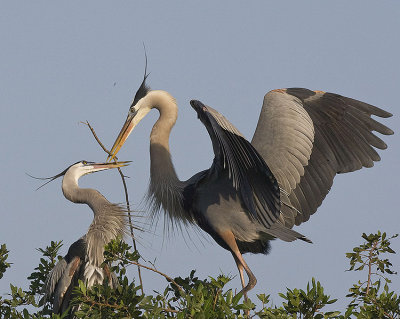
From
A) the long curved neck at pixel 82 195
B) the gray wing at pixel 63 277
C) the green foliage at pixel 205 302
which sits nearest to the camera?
the green foliage at pixel 205 302

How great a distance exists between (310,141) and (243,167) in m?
1.12

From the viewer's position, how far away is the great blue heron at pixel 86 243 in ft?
22.9

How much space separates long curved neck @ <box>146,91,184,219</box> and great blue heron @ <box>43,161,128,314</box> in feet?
1.66

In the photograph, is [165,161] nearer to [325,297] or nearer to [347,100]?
[347,100]

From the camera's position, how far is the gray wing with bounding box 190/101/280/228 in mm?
5180

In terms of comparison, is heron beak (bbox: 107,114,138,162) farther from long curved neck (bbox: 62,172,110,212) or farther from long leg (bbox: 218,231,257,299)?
long leg (bbox: 218,231,257,299)

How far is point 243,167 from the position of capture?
18.4 ft

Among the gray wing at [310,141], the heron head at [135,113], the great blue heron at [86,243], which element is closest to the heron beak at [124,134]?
the heron head at [135,113]

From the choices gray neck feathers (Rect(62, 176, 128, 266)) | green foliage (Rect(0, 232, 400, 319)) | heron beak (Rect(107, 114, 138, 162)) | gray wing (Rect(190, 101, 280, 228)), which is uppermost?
heron beak (Rect(107, 114, 138, 162))

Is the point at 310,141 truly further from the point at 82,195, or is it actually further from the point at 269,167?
the point at 82,195

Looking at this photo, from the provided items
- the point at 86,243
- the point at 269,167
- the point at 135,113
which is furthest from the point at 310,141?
the point at 86,243

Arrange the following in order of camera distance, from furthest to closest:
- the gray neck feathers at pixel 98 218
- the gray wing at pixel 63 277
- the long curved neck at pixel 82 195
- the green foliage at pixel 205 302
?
the long curved neck at pixel 82 195, the gray neck feathers at pixel 98 218, the gray wing at pixel 63 277, the green foliage at pixel 205 302

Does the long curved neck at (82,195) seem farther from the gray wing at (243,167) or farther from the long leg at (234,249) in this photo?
the gray wing at (243,167)

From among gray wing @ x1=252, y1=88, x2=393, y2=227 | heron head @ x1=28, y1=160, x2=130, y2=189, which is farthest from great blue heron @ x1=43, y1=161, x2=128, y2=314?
gray wing @ x1=252, y1=88, x2=393, y2=227
